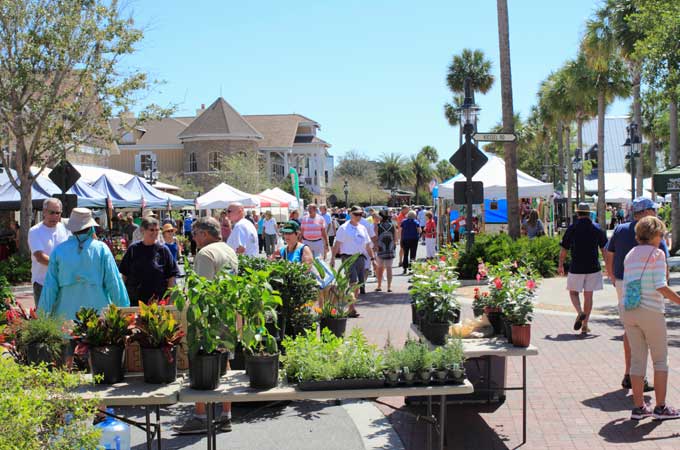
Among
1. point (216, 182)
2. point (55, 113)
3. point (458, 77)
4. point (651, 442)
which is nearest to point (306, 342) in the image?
point (651, 442)

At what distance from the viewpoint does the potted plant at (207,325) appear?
15.1 feet

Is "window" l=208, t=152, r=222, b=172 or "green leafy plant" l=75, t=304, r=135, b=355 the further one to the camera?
"window" l=208, t=152, r=222, b=172

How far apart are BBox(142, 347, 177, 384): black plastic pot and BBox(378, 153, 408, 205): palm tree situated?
102939mm

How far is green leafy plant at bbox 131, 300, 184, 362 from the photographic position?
15.4 ft

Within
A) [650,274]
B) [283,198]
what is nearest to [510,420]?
[650,274]

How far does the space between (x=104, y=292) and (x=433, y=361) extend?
10.2ft

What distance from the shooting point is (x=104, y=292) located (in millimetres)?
6445

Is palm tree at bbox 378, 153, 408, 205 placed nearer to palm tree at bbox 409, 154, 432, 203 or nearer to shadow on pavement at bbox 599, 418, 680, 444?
palm tree at bbox 409, 154, 432, 203

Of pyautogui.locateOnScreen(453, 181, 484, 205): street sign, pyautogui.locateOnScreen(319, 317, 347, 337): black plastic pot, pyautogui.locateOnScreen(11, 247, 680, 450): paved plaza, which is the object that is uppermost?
pyautogui.locateOnScreen(453, 181, 484, 205): street sign

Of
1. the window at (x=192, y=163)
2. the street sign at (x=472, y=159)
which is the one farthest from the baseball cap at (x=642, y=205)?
the window at (x=192, y=163)

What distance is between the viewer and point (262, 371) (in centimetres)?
468

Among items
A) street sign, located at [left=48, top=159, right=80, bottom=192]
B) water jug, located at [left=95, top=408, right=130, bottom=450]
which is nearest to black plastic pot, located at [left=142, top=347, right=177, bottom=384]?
water jug, located at [left=95, top=408, right=130, bottom=450]

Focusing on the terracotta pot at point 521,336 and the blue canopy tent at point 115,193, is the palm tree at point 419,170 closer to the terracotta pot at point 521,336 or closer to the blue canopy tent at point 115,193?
the blue canopy tent at point 115,193

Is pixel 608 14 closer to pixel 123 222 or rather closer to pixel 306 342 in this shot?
pixel 123 222
